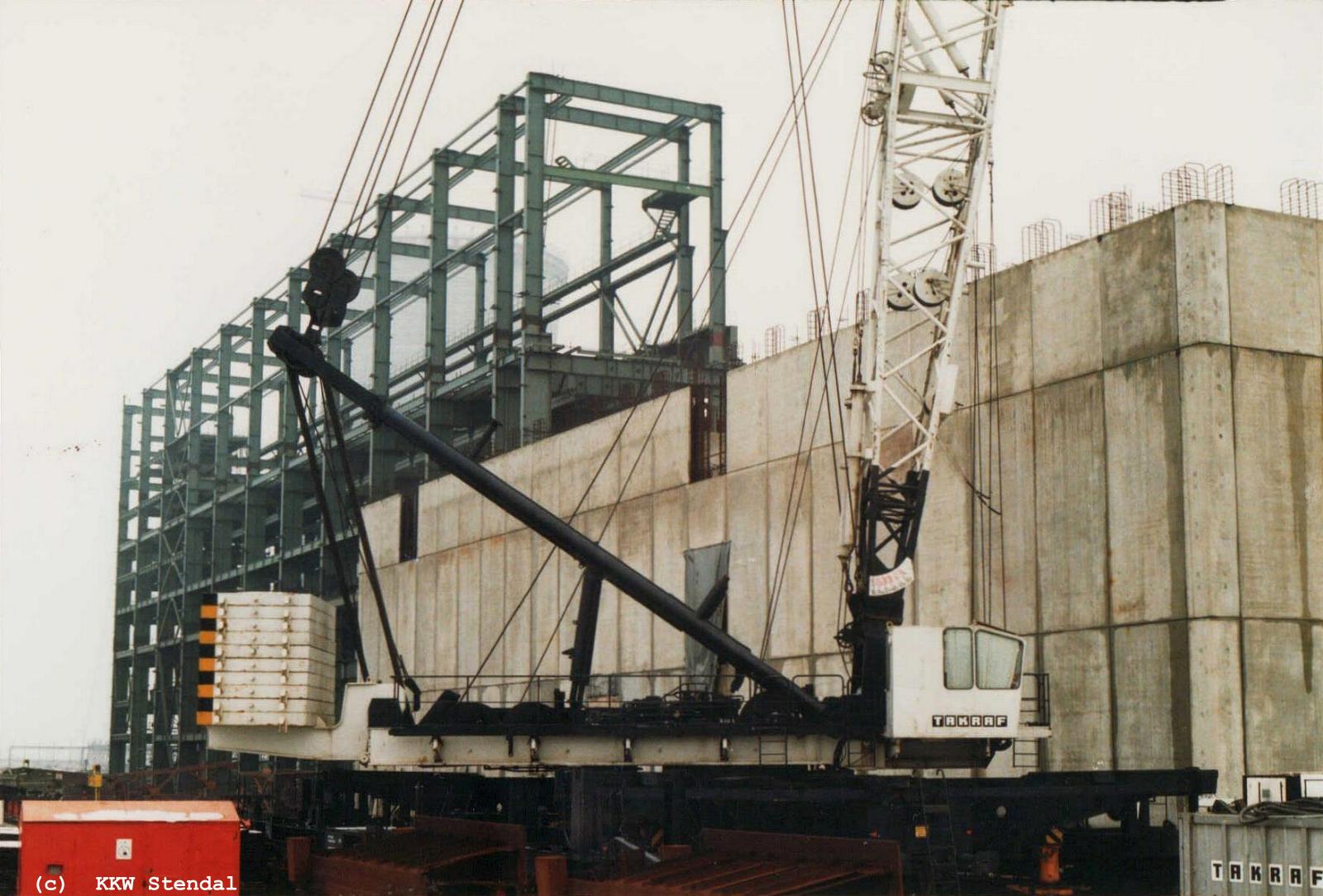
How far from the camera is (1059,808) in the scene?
31078 mm

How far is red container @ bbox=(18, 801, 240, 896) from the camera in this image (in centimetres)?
2717

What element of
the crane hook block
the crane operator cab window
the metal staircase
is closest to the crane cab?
the crane operator cab window

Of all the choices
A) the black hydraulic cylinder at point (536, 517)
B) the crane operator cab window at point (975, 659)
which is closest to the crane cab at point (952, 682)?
the crane operator cab window at point (975, 659)

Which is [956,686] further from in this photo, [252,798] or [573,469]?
[252,798]

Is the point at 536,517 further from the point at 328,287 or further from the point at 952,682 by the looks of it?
the point at 952,682

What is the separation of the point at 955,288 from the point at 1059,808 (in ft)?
37.5

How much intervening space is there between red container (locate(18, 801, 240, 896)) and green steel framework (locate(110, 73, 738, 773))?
2378cm

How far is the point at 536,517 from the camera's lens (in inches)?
1387

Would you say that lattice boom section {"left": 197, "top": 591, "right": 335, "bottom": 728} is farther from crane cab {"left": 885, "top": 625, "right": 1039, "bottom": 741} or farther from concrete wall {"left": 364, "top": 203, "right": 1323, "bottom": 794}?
concrete wall {"left": 364, "top": 203, "right": 1323, "bottom": 794}

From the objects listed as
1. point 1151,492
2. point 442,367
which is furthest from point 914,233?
point 442,367

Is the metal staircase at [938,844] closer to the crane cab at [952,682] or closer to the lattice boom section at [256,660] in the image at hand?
the crane cab at [952,682]

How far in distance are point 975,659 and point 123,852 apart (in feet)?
51.1

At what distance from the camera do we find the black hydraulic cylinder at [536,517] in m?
34.2

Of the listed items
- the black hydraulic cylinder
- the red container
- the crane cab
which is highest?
the black hydraulic cylinder
